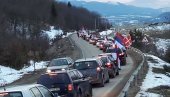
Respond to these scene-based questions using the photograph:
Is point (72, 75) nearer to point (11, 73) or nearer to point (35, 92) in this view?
point (35, 92)

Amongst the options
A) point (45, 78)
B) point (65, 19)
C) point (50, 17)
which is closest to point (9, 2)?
point (50, 17)

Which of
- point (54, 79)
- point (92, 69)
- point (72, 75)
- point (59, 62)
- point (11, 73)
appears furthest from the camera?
point (11, 73)

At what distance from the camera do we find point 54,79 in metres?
18.6

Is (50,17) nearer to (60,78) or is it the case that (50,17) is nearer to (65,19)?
(65,19)

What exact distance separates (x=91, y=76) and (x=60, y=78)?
9374mm

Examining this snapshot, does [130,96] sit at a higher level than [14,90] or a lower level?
lower

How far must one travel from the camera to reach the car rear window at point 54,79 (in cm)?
1855

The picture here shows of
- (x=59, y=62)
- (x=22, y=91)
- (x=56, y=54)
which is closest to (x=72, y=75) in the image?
(x=22, y=91)

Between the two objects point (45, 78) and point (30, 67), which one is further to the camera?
point (30, 67)

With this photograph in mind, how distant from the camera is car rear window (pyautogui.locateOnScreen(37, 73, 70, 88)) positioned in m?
18.6

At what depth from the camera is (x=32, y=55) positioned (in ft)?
211

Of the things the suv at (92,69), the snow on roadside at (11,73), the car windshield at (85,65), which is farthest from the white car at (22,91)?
the snow on roadside at (11,73)

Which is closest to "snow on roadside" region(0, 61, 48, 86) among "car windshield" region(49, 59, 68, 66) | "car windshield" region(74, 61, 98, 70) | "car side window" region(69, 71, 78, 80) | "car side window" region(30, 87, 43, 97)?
"car windshield" region(49, 59, 68, 66)

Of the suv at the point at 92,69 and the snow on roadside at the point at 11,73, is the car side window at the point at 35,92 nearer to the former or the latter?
the suv at the point at 92,69
